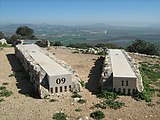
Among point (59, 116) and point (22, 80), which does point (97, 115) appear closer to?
point (59, 116)

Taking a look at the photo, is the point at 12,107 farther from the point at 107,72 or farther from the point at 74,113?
the point at 107,72

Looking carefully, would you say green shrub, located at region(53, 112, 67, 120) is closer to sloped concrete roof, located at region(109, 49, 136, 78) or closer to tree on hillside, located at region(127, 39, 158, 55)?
sloped concrete roof, located at region(109, 49, 136, 78)

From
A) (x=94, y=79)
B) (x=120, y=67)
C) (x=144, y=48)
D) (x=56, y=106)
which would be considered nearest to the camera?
(x=56, y=106)

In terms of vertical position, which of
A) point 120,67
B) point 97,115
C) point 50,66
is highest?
point 50,66

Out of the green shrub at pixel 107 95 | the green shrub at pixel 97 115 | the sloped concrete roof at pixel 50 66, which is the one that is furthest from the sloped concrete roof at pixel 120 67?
the green shrub at pixel 97 115

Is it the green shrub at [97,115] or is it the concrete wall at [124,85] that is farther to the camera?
the concrete wall at [124,85]

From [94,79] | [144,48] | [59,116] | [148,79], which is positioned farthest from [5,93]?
[144,48]

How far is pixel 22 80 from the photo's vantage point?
525 inches

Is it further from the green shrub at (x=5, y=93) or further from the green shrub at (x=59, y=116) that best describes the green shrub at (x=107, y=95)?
the green shrub at (x=5, y=93)

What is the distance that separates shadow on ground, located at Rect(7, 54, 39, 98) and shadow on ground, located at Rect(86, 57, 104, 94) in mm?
2747

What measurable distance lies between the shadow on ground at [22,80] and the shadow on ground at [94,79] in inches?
108

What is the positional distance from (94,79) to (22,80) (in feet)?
12.9

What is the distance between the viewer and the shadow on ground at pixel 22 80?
11453 millimetres

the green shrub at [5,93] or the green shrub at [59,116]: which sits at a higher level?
the green shrub at [5,93]
